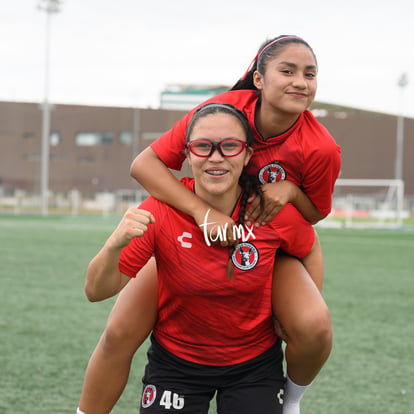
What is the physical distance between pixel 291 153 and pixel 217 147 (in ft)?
1.31

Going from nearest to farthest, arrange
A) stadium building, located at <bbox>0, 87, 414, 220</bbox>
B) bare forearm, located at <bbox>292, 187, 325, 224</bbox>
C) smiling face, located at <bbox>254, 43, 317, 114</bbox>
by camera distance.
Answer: smiling face, located at <bbox>254, 43, 317, 114</bbox> → bare forearm, located at <bbox>292, 187, 325, 224</bbox> → stadium building, located at <bbox>0, 87, 414, 220</bbox>

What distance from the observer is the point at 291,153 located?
2838 mm

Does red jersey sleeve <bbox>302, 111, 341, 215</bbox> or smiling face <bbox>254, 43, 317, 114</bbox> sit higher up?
smiling face <bbox>254, 43, 317, 114</bbox>

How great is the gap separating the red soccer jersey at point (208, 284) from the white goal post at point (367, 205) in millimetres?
24367

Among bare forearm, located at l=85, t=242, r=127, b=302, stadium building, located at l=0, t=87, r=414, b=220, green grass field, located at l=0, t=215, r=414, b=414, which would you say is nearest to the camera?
bare forearm, located at l=85, t=242, r=127, b=302

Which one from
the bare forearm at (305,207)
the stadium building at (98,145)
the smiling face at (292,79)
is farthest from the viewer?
the stadium building at (98,145)

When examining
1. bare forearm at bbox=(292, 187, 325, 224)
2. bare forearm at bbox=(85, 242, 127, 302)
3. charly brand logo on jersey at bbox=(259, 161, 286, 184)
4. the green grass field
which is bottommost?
the green grass field

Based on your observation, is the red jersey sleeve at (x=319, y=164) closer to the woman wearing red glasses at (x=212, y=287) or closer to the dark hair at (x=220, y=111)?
the woman wearing red glasses at (x=212, y=287)

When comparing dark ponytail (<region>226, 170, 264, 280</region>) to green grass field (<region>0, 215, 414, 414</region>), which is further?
green grass field (<region>0, 215, 414, 414</region>)

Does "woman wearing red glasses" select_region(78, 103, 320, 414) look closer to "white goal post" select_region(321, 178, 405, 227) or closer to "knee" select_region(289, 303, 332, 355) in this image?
"knee" select_region(289, 303, 332, 355)

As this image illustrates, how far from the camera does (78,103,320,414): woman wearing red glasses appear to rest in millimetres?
2617

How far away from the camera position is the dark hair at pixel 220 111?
267cm

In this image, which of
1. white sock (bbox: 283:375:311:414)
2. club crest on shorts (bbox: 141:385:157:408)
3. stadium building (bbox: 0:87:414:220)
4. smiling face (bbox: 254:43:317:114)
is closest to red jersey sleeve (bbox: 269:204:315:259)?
smiling face (bbox: 254:43:317:114)

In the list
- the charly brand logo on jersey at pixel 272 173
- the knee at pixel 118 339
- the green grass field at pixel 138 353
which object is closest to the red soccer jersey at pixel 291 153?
the charly brand logo on jersey at pixel 272 173
